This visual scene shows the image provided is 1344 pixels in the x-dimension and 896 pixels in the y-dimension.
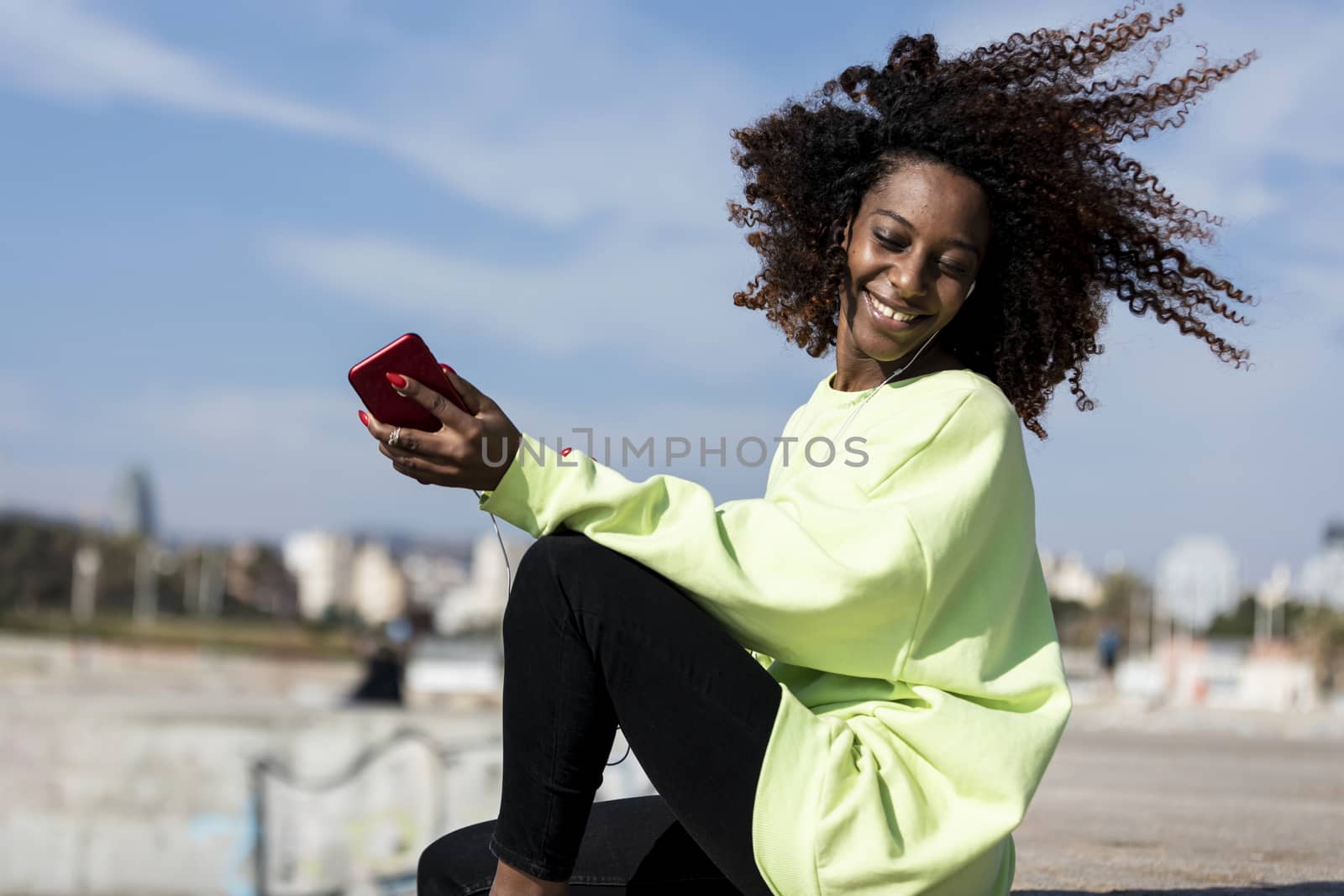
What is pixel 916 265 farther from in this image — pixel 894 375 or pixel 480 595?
pixel 480 595

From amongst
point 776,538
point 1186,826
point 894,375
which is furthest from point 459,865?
point 1186,826

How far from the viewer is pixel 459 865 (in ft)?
7.95

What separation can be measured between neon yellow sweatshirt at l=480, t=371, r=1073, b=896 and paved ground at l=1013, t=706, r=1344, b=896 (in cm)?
139

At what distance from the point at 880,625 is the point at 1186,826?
364 centimetres

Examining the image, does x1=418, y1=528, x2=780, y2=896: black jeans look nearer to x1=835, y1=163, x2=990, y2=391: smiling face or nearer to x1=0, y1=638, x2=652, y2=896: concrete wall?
x1=835, y1=163, x2=990, y2=391: smiling face

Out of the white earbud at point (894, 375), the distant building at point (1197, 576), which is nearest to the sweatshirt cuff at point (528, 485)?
the white earbud at point (894, 375)

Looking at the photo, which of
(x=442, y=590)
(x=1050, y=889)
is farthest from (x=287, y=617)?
(x=1050, y=889)

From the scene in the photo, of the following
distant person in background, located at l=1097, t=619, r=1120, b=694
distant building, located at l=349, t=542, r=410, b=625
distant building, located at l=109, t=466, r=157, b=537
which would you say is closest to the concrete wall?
distant person in background, located at l=1097, t=619, r=1120, b=694

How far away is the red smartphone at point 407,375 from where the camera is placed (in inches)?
82.0

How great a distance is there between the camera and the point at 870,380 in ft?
8.30

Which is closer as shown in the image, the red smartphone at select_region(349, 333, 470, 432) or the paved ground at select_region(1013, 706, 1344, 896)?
the red smartphone at select_region(349, 333, 470, 432)

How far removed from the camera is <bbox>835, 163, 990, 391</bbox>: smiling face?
243 centimetres

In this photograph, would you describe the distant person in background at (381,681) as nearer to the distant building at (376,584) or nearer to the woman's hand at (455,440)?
the woman's hand at (455,440)

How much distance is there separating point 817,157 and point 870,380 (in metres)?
0.62
